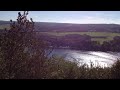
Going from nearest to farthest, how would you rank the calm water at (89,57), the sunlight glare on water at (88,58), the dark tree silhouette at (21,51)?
the dark tree silhouette at (21,51) → the calm water at (89,57) → the sunlight glare on water at (88,58)

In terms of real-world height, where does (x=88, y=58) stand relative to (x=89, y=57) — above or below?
above

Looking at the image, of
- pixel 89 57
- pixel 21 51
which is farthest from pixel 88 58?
pixel 21 51

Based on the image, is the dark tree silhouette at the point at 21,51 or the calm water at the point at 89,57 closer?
the dark tree silhouette at the point at 21,51

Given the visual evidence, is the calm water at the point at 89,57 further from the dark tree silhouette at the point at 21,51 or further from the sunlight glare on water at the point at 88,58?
the dark tree silhouette at the point at 21,51

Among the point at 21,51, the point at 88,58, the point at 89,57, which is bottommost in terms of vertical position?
the point at 89,57

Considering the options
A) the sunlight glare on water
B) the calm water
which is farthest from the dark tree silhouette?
the sunlight glare on water

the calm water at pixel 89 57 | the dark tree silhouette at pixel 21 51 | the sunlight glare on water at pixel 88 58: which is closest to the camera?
the dark tree silhouette at pixel 21 51

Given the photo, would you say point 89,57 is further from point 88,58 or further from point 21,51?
point 21,51

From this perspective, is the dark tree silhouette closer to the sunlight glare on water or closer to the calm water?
the calm water

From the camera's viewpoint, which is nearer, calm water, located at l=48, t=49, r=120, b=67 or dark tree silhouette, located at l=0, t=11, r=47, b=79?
dark tree silhouette, located at l=0, t=11, r=47, b=79

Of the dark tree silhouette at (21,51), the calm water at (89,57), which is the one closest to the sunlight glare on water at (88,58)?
the calm water at (89,57)
